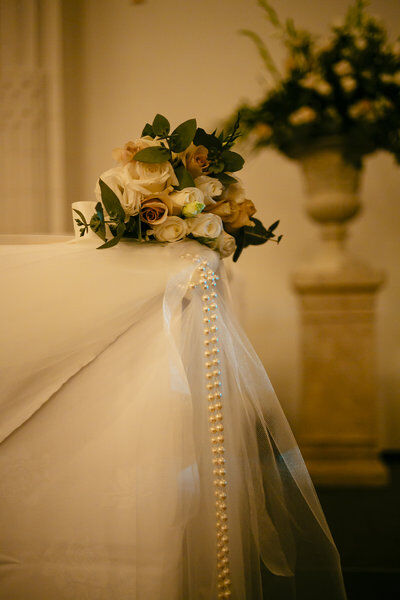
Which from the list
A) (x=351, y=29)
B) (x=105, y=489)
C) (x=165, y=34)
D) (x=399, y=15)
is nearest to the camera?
(x=105, y=489)

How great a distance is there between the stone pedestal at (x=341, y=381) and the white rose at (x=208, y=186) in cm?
86

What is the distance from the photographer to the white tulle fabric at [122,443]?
0.52 metres

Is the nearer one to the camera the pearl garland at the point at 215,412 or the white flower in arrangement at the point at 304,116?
the pearl garland at the point at 215,412

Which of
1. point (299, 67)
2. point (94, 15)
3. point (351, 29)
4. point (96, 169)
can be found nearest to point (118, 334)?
point (299, 67)

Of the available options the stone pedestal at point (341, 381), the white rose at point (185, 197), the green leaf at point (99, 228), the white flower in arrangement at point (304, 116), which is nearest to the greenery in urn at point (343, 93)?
the white flower in arrangement at point (304, 116)

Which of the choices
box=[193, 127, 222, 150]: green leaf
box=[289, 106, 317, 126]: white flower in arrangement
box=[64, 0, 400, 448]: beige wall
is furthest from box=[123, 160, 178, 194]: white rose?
box=[64, 0, 400, 448]: beige wall

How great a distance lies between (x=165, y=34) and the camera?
2.20 meters

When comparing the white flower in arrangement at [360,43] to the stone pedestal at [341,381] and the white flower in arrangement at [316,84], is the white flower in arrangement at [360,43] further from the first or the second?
the stone pedestal at [341,381]

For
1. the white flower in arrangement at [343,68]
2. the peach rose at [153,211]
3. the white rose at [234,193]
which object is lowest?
the peach rose at [153,211]

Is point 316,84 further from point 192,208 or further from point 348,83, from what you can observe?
point 192,208

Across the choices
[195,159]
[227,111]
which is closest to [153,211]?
[195,159]

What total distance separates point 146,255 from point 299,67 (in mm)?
1150

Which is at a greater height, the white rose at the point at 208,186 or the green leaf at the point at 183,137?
the green leaf at the point at 183,137

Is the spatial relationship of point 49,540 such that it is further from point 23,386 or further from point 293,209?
point 293,209
